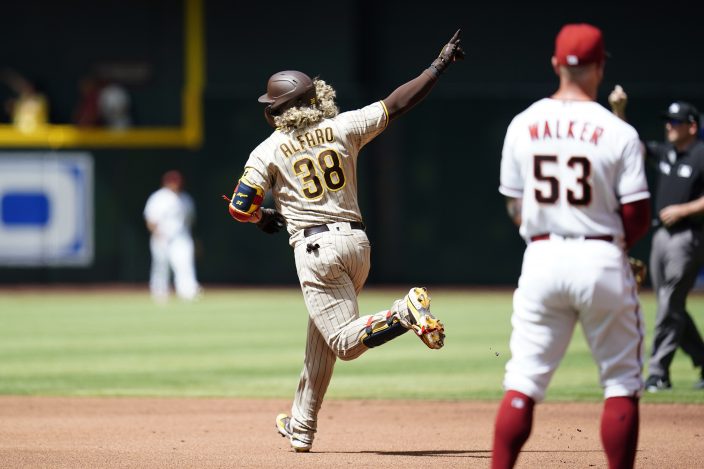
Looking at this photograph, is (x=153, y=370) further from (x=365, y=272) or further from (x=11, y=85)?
(x=11, y=85)

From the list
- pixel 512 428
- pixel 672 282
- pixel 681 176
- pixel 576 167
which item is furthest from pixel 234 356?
pixel 576 167

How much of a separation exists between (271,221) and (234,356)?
20.0 feet

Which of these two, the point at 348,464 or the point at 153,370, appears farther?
the point at 153,370

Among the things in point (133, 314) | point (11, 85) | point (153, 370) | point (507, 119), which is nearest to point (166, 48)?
point (11, 85)

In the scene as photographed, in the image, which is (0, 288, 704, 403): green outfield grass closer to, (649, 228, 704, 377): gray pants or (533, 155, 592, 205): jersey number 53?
(649, 228, 704, 377): gray pants

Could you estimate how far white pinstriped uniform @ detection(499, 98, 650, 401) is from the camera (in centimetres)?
496

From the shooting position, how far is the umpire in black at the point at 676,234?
378 inches

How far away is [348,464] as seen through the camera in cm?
670

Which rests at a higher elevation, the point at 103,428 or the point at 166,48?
the point at 166,48

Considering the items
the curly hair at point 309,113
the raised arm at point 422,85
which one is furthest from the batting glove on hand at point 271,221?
the raised arm at point 422,85

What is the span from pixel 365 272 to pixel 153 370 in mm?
5325

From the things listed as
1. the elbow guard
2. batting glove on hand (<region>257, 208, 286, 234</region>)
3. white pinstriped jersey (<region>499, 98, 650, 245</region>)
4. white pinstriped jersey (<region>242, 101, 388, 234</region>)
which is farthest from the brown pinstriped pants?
white pinstriped jersey (<region>499, 98, 650, 245</region>)

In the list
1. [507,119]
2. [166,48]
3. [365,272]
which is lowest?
[365,272]

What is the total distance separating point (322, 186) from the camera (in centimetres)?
681
